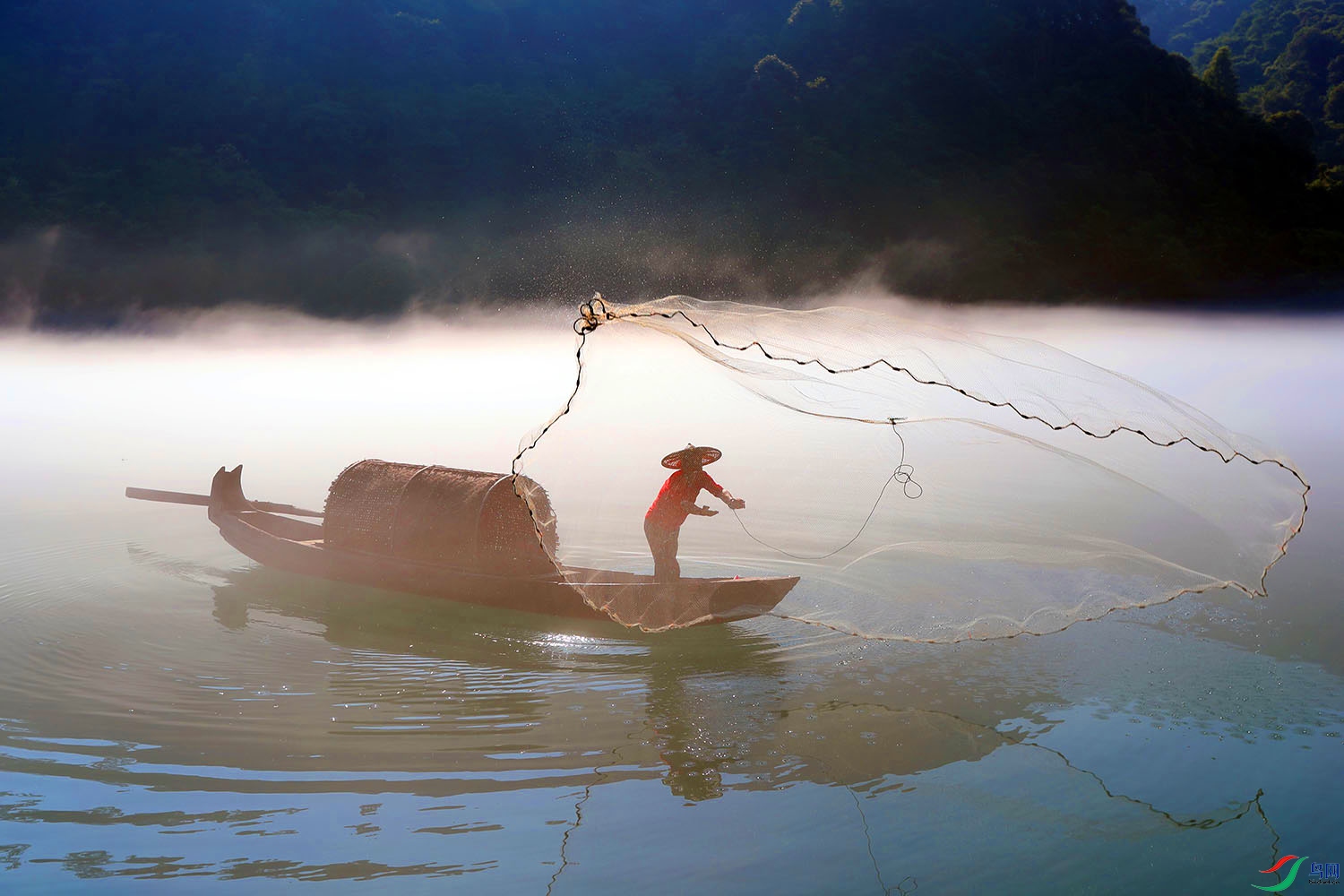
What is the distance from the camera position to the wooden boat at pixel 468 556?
21.4 ft

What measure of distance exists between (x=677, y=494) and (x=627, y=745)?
5.98 ft

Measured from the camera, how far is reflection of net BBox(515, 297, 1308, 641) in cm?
539

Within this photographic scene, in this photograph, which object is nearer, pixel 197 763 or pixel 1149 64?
pixel 197 763

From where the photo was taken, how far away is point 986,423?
19.9ft

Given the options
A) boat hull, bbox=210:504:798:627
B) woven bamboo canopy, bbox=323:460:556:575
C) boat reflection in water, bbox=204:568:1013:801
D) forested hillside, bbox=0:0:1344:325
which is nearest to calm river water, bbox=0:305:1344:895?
boat reflection in water, bbox=204:568:1013:801

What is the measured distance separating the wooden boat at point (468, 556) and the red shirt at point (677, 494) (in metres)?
0.42

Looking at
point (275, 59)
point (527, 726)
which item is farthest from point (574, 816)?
point (275, 59)

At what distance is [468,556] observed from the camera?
789cm

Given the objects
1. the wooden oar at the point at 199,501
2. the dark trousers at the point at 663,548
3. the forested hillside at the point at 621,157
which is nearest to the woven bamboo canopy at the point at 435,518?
the dark trousers at the point at 663,548

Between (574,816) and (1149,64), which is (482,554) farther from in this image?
(1149,64)

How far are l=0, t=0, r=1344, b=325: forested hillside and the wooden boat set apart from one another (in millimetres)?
30442

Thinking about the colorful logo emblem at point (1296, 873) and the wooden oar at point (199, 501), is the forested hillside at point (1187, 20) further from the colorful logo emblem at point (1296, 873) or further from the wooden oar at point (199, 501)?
the colorful logo emblem at point (1296, 873)

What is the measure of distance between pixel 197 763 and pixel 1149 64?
44039 millimetres

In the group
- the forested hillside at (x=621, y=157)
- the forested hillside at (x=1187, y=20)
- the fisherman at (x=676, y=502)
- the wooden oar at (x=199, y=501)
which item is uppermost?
the forested hillside at (x=1187, y=20)
